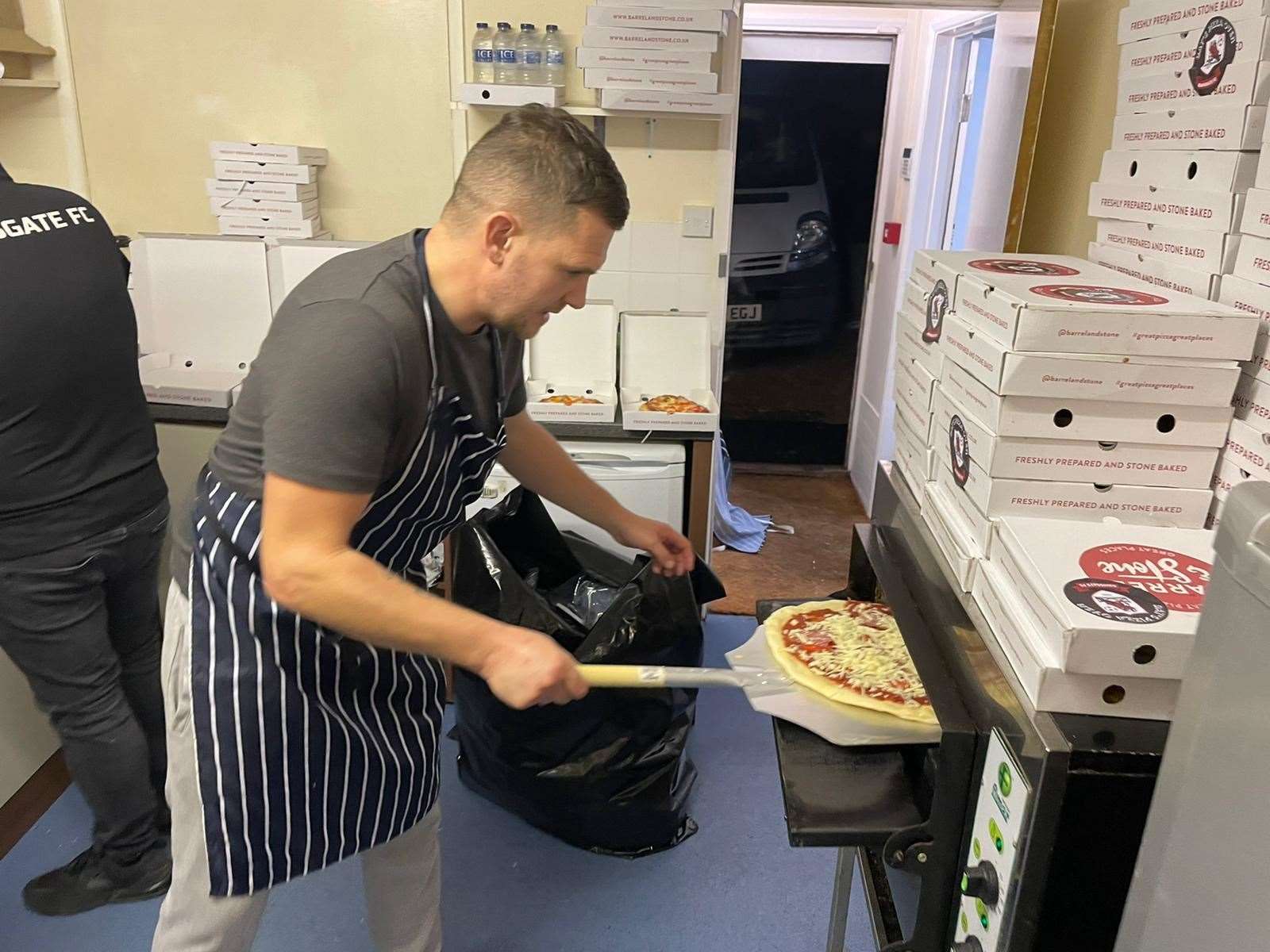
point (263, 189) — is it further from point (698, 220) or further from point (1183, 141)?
point (1183, 141)

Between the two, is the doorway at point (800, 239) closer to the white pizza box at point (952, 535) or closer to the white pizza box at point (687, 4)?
the white pizza box at point (687, 4)

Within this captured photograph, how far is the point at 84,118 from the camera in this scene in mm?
2764

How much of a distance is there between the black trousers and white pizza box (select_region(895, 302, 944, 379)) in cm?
140

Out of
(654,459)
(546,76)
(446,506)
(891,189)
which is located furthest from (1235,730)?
(891,189)

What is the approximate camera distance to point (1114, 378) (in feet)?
3.66

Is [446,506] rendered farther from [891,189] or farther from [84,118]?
[891,189]

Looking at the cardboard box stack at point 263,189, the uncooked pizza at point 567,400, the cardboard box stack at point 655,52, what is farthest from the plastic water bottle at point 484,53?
the uncooked pizza at point 567,400

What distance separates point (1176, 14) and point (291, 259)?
2.10 metres

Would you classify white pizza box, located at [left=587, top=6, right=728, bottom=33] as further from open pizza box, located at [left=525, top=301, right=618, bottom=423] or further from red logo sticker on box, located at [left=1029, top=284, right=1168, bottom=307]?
red logo sticker on box, located at [left=1029, top=284, right=1168, bottom=307]

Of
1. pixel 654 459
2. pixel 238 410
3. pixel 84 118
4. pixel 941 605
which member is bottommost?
pixel 654 459

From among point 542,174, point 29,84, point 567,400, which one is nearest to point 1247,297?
point 542,174

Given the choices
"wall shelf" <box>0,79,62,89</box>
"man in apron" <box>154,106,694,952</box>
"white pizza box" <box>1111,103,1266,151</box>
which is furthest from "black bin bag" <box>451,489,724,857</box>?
"wall shelf" <box>0,79,62,89</box>

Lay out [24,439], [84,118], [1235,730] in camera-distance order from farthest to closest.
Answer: [84,118], [24,439], [1235,730]

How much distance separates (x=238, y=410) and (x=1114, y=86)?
169 cm
